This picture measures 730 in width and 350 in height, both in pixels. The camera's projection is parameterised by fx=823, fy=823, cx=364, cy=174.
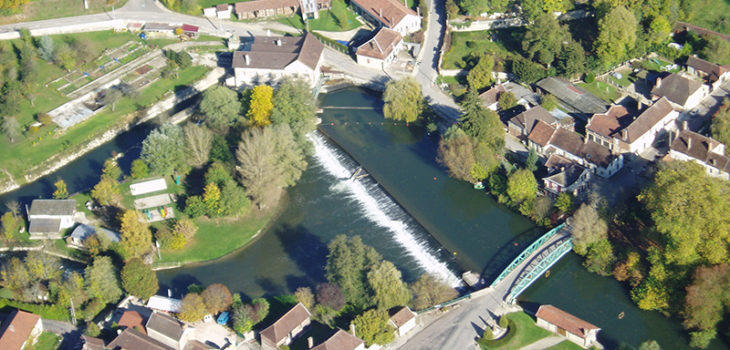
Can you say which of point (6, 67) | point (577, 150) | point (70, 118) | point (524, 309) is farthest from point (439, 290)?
point (6, 67)

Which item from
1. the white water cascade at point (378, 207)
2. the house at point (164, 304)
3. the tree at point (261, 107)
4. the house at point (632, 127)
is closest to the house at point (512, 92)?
the house at point (632, 127)

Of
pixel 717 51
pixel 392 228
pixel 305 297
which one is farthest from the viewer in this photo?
pixel 717 51

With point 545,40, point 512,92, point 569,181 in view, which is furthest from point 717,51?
point 569,181

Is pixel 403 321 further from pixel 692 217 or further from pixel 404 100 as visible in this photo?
pixel 404 100

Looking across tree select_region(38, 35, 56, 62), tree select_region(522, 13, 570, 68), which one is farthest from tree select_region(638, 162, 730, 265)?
tree select_region(38, 35, 56, 62)

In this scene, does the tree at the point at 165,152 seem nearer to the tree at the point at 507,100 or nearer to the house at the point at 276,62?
the house at the point at 276,62

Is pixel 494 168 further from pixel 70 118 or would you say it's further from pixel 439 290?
pixel 70 118
